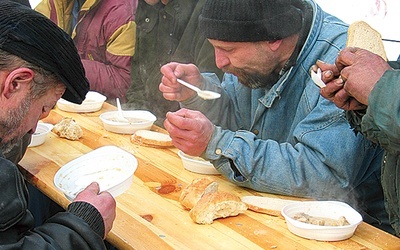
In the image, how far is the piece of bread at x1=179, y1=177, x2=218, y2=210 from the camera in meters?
2.31

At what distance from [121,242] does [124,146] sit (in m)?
1.07

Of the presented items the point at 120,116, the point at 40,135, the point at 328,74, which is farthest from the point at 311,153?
the point at 40,135

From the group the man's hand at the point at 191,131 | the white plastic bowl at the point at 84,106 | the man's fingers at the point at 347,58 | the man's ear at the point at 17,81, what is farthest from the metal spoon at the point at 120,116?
the man's fingers at the point at 347,58

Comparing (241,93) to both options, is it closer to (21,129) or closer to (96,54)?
(21,129)

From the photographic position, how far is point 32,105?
6.44 ft

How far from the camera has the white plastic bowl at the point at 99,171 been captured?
2.43m

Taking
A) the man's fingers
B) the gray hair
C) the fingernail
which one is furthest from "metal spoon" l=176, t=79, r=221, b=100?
the gray hair

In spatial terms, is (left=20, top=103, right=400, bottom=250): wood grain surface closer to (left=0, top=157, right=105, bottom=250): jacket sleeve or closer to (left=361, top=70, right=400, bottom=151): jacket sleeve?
(left=0, top=157, right=105, bottom=250): jacket sleeve

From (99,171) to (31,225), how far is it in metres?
0.78

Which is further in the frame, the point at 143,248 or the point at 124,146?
the point at 124,146

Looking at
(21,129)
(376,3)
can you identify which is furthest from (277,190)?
(376,3)

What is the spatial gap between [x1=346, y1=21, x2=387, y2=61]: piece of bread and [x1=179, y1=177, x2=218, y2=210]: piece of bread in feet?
3.00

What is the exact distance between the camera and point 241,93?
3322 mm

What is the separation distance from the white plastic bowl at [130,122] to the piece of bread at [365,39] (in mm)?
1335
